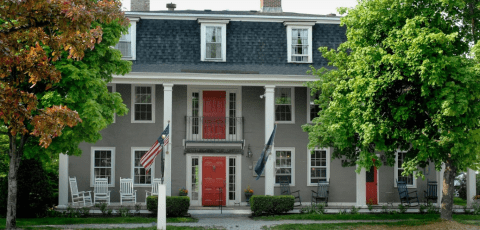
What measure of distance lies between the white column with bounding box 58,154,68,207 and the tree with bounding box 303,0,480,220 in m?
9.48

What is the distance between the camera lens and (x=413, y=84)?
14.3m

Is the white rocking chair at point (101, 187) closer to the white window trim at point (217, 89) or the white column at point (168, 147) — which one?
the white column at point (168, 147)

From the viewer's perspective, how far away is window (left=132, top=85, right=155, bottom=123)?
20.8 m

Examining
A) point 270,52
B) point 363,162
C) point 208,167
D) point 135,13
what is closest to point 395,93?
point 363,162

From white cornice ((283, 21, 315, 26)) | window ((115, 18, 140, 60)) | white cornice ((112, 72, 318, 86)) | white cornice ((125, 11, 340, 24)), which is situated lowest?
white cornice ((112, 72, 318, 86))

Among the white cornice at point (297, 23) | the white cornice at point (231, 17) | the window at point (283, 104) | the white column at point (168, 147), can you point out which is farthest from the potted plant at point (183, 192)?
the white cornice at point (297, 23)

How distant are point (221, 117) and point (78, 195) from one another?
6120 millimetres

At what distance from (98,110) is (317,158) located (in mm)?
10448

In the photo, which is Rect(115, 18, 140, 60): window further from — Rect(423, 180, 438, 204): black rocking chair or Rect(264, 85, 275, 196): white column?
Rect(423, 180, 438, 204): black rocking chair

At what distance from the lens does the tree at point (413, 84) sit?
43.3 ft

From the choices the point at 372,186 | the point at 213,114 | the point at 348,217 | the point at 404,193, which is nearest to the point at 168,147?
the point at 213,114

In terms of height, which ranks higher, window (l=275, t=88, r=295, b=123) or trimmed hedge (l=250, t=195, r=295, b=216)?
window (l=275, t=88, r=295, b=123)

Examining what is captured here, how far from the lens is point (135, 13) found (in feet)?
68.8

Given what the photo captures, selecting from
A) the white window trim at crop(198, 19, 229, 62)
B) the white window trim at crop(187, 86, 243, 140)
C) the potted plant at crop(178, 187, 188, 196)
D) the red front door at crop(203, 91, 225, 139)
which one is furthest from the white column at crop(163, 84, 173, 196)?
the white window trim at crop(198, 19, 229, 62)
